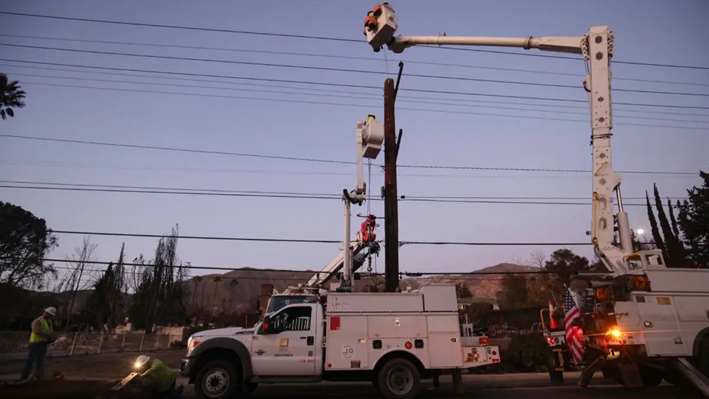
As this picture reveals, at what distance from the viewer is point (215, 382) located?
889cm

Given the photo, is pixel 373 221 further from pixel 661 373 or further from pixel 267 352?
pixel 661 373

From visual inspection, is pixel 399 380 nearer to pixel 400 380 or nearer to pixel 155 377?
pixel 400 380

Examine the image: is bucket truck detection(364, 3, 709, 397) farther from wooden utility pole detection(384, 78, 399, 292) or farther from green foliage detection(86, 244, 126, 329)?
green foliage detection(86, 244, 126, 329)

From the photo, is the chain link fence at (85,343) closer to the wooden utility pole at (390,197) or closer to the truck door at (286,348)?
the truck door at (286,348)

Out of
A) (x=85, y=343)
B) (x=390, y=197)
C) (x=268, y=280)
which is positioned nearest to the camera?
(x=390, y=197)

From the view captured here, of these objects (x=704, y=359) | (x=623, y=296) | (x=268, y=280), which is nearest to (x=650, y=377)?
(x=704, y=359)

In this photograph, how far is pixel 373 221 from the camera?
45.3 ft

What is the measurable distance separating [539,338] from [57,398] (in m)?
14.8

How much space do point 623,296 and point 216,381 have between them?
907 centimetres

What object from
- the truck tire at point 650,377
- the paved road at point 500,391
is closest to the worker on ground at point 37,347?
the paved road at point 500,391

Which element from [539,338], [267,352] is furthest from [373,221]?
[539,338]

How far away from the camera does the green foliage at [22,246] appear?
3841cm

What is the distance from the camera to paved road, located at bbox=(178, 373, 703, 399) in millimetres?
9344

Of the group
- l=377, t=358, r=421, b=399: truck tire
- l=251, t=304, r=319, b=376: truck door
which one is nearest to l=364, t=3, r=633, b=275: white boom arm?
l=377, t=358, r=421, b=399: truck tire
